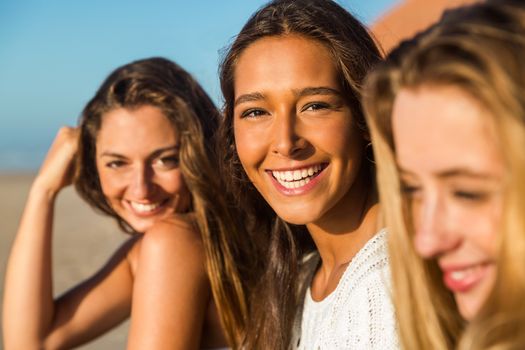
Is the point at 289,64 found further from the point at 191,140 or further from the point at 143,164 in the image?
the point at 143,164

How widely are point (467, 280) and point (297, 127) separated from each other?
119 centimetres

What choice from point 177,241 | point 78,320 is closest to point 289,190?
point 177,241

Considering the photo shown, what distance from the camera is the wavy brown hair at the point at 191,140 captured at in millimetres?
3662

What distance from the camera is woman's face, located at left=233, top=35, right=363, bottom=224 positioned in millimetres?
2930

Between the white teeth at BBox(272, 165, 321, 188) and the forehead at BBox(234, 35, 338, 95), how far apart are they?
320 millimetres

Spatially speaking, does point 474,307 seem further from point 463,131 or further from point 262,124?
point 262,124

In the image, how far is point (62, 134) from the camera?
177 inches

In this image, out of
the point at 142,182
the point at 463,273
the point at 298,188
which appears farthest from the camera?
the point at 142,182

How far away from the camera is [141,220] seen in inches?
160

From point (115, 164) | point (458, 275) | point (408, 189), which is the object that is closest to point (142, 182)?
point (115, 164)

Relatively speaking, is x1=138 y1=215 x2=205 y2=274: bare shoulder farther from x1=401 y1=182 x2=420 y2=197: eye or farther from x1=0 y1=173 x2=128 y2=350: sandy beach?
x1=0 y1=173 x2=128 y2=350: sandy beach

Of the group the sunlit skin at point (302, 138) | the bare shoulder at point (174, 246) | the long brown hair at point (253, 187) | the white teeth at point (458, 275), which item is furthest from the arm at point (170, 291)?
the white teeth at point (458, 275)

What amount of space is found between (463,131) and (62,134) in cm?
318

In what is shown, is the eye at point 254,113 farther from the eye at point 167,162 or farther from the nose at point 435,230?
the nose at point 435,230
